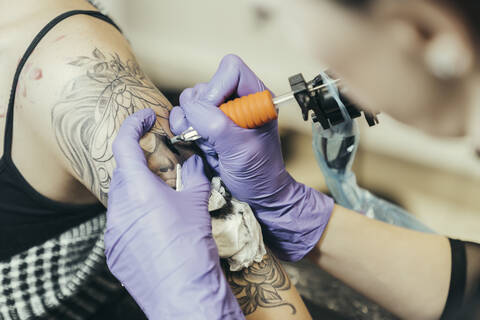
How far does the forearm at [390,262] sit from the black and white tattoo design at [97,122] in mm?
583

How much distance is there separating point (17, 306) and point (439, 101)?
4.24 feet

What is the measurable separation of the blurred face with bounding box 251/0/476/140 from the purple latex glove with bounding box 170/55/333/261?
398mm

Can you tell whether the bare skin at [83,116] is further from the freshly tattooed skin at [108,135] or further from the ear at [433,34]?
the ear at [433,34]

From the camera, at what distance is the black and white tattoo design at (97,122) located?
934 mm

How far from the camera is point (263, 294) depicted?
0.99 metres

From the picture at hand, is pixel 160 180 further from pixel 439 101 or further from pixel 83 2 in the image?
pixel 83 2

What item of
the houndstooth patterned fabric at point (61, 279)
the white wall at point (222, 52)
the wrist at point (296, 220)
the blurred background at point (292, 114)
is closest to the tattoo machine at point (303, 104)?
the wrist at point (296, 220)

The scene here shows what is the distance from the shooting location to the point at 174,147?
983mm

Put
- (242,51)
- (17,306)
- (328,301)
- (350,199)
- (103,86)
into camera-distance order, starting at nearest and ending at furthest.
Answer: (103,86) → (17,306) → (328,301) → (350,199) → (242,51)

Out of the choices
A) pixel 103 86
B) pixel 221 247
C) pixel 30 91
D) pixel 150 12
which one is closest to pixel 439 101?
pixel 221 247

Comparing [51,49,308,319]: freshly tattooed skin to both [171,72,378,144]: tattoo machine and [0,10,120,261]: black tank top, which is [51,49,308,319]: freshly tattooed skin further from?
[0,10,120,261]: black tank top

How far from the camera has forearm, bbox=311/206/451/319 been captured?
1.18 meters

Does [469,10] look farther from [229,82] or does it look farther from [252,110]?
[229,82]

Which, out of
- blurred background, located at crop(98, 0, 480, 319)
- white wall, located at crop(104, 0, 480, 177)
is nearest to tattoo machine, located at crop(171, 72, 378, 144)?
blurred background, located at crop(98, 0, 480, 319)
